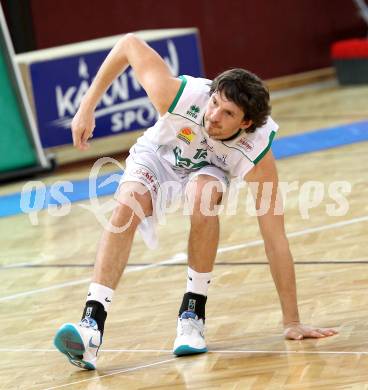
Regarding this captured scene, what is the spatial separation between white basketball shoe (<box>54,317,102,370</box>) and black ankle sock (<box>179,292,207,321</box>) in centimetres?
44

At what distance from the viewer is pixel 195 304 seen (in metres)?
4.30

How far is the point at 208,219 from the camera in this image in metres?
4.15

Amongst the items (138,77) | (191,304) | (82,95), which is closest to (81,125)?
(138,77)

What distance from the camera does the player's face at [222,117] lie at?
12.9 ft

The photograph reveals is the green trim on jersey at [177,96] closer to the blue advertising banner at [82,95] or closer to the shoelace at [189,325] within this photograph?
the shoelace at [189,325]

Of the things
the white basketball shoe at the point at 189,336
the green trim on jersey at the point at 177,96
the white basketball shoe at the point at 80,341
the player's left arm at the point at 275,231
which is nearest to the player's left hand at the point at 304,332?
the player's left arm at the point at 275,231

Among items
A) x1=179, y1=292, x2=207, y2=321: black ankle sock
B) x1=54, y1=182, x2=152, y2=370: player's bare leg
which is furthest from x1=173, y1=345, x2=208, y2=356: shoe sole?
x1=54, y1=182, x2=152, y2=370: player's bare leg

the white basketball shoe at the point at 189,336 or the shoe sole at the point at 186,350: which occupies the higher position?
the white basketball shoe at the point at 189,336

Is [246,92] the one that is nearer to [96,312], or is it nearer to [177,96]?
[177,96]

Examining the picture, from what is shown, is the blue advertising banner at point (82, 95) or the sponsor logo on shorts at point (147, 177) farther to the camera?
the blue advertising banner at point (82, 95)

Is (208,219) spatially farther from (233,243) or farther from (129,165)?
(233,243)

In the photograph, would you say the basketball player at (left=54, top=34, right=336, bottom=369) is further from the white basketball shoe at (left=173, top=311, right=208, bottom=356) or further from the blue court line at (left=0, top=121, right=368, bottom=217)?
the blue court line at (left=0, top=121, right=368, bottom=217)

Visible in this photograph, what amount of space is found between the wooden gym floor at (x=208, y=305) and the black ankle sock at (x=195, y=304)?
0.47 feet

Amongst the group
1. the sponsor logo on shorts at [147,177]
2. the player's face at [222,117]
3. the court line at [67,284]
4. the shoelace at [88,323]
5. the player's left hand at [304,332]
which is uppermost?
the court line at [67,284]
